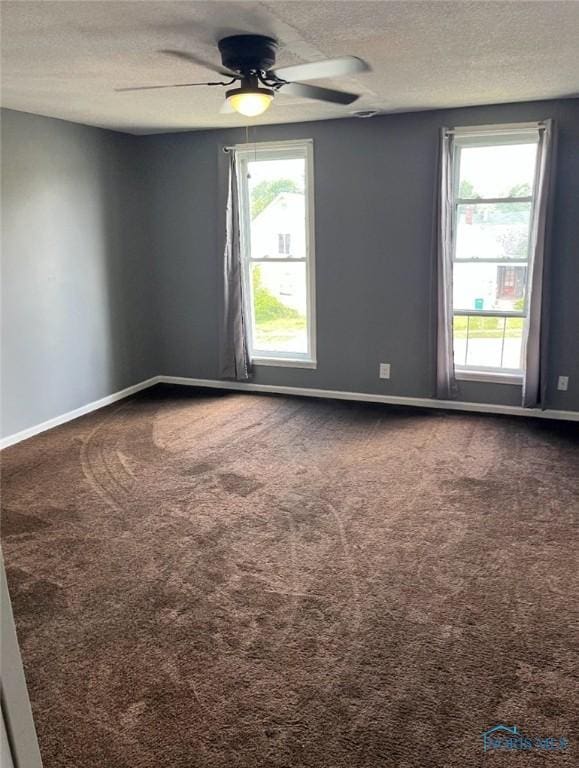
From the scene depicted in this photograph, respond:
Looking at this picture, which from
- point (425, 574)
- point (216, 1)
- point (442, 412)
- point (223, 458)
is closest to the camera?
point (216, 1)

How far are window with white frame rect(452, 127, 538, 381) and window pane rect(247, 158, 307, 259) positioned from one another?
1334mm

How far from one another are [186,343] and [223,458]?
2.11 meters

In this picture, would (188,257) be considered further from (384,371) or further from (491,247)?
(491,247)

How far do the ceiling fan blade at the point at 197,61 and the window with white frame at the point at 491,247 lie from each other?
2193mm

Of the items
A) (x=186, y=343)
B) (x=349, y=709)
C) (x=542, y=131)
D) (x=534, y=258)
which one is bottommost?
(x=349, y=709)

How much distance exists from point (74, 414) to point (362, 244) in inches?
111

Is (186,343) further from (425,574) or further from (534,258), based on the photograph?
(425,574)

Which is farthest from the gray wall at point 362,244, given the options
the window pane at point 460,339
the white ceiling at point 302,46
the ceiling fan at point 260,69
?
the ceiling fan at point 260,69

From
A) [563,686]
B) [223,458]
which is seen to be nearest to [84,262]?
[223,458]

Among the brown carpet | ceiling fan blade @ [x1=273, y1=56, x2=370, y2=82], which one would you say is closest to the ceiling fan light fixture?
ceiling fan blade @ [x1=273, y1=56, x2=370, y2=82]

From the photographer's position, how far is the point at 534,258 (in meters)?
4.52

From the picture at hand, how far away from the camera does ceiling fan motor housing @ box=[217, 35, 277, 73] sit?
8.64 ft

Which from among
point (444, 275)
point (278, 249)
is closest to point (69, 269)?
point (278, 249)

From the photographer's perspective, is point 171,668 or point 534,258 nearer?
point 171,668
